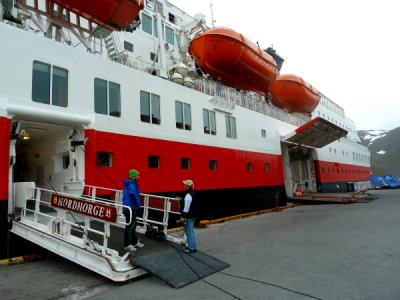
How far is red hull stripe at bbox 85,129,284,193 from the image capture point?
8086 millimetres

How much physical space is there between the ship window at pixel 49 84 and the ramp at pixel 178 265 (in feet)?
16.1

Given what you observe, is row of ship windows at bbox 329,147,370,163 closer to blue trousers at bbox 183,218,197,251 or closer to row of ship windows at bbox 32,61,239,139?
row of ship windows at bbox 32,61,239,139

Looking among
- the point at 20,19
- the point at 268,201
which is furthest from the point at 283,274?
the point at 268,201

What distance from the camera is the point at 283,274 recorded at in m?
4.76

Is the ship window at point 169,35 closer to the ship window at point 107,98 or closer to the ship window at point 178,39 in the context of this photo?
the ship window at point 178,39

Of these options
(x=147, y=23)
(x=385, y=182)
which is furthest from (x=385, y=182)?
(x=147, y=23)

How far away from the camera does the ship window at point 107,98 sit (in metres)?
8.45

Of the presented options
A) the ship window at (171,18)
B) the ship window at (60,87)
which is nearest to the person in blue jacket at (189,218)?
the ship window at (60,87)

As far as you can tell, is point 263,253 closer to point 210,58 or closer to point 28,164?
point 28,164

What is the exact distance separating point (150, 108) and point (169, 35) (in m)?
7.32

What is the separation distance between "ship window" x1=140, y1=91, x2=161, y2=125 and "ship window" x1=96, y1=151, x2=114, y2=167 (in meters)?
1.74

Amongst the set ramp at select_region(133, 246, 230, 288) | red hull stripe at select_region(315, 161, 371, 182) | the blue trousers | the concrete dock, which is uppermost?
red hull stripe at select_region(315, 161, 371, 182)

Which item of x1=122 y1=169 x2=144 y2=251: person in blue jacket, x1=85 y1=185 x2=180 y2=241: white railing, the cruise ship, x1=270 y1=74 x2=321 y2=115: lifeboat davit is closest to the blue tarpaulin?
x1=270 y1=74 x2=321 y2=115: lifeboat davit

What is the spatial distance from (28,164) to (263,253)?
875 cm
